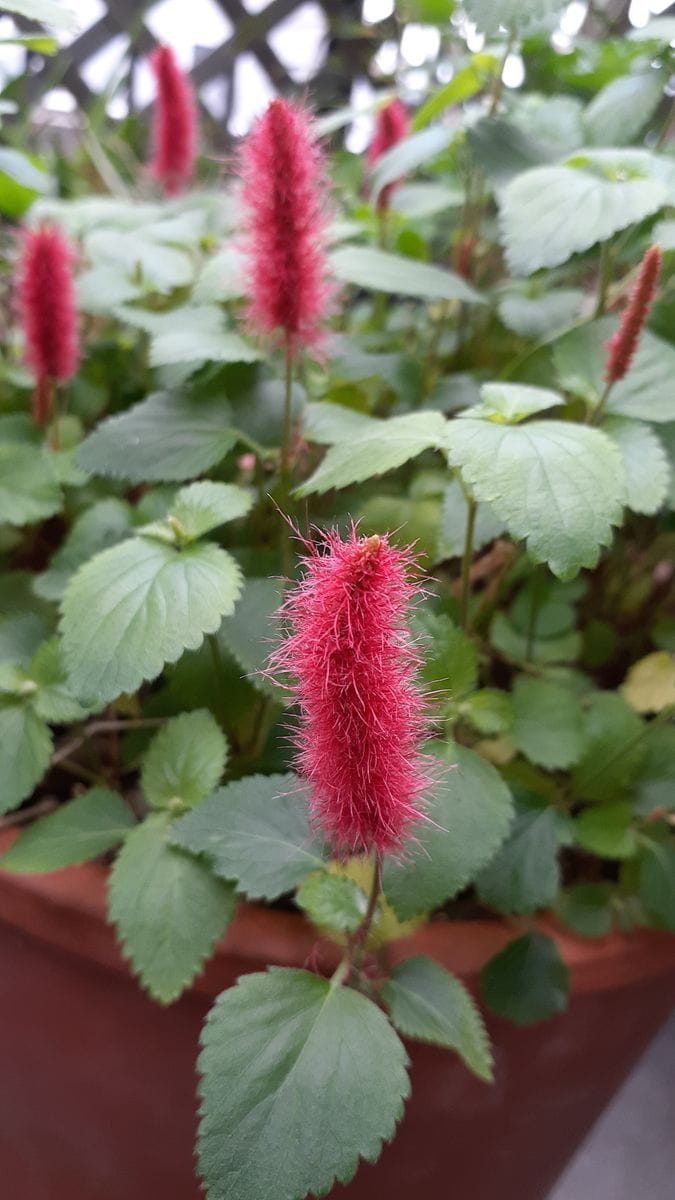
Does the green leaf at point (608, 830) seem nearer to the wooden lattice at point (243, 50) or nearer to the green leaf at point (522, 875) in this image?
the green leaf at point (522, 875)

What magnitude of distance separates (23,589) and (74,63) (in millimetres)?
765

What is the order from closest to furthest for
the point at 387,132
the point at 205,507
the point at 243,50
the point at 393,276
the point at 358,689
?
the point at 358,689 < the point at 205,507 < the point at 393,276 < the point at 387,132 < the point at 243,50

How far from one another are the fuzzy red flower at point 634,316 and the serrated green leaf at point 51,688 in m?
0.23

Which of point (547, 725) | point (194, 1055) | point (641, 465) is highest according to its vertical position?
point (641, 465)

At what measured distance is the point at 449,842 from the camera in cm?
29

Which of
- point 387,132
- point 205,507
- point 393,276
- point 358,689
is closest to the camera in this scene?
point 358,689

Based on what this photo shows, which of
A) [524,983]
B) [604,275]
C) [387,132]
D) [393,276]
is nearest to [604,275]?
[604,275]

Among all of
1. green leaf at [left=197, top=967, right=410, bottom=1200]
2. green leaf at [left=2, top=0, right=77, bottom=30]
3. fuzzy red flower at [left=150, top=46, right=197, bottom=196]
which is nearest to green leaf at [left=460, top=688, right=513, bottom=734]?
green leaf at [left=197, top=967, right=410, bottom=1200]

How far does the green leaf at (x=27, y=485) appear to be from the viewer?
1.28 feet

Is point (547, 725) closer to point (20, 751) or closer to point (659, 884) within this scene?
point (659, 884)

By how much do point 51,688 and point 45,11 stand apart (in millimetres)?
278

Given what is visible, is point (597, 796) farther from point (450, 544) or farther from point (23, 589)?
point (23, 589)

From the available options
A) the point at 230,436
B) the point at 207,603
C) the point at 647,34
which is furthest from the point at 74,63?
the point at 207,603

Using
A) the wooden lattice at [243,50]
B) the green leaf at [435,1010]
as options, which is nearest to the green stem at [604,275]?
the green leaf at [435,1010]
